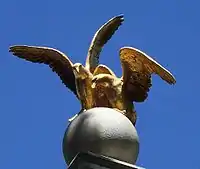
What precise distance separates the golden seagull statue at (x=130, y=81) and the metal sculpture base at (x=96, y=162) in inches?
46.7

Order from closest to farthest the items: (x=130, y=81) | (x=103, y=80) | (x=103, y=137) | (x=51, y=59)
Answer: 1. (x=103, y=137)
2. (x=103, y=80)
3. (x=130, y=81)
4. (x=51, y=59)

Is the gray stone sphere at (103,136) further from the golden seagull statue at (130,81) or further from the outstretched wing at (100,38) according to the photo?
the outstretched wing at (100,38)

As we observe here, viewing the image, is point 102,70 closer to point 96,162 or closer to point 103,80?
point 103,80

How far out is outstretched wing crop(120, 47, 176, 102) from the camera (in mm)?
9828

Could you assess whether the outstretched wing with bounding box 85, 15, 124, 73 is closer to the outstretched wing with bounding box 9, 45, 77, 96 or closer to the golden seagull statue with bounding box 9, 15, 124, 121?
the golden seagull statue with bounding box 9, 15, 124, 121

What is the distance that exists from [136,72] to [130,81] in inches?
5.6

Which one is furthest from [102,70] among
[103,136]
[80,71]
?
[103,136]

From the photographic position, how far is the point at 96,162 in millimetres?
8422

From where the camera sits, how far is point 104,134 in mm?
8578

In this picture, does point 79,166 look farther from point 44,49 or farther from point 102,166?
point 44,49

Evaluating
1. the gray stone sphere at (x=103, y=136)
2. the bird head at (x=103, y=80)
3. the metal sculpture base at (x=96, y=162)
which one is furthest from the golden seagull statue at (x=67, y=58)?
the metal sculpture base at (x=96, y=162)

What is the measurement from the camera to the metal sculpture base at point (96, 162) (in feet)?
27.5

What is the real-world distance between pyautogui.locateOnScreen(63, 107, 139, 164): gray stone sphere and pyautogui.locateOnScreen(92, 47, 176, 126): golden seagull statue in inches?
30.8

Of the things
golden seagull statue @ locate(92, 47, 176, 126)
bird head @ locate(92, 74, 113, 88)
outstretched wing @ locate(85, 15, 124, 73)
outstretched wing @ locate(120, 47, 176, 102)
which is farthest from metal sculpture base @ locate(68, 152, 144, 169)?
outstretched wing @ locate(85, 15, 124, 73)
